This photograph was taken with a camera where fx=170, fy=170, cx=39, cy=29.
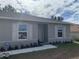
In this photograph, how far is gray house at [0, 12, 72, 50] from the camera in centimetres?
1658

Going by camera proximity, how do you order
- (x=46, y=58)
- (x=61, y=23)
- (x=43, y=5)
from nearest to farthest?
(x=46, y=58) < (x=61, y=23) < (x=43, y=5)

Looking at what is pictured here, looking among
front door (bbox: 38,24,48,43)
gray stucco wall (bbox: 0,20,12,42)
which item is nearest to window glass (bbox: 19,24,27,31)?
gray stucco wall (bbox: 0,20,12,42)

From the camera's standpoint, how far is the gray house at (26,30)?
54.4ft

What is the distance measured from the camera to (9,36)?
1689 cm

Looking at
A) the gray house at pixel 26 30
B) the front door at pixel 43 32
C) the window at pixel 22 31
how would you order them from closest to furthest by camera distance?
the gray house at pixel 26 30 < the window at pixel 22 31 < the front door at pixel 43 32

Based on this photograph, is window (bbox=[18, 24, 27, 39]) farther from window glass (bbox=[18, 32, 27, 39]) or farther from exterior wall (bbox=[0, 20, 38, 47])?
exterior wall (bbox=[0, 20, 38, 47])

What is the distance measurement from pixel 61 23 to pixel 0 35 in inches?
352

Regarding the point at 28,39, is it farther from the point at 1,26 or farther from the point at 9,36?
the point at 1,26

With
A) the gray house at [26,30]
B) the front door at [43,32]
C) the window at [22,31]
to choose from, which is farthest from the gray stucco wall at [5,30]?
the front door at [43,32]

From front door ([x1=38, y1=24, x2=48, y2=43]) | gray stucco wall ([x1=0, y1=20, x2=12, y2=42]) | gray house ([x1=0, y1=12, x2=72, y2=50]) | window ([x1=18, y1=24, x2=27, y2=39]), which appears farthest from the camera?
front door ([x1=38, y1=24, x2=48, y2=43])

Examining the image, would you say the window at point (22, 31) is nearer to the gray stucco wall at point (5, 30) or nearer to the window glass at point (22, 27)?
the window glass at point (22, 27)

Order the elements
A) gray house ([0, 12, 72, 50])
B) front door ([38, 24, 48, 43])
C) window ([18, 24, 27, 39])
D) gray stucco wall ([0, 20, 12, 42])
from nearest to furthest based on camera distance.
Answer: gray stucco wall ([0, 20, 12, 42])
gray house ([0, 12, 72, 50])
window ([18, 24, 27, 39])
front door ([38, 24, 48, 43])

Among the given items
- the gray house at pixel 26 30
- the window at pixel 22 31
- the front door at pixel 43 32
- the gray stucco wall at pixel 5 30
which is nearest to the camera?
the gray stucco wall at pixel 5 30

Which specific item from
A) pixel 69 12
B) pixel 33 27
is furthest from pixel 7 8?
pixel 33 27
